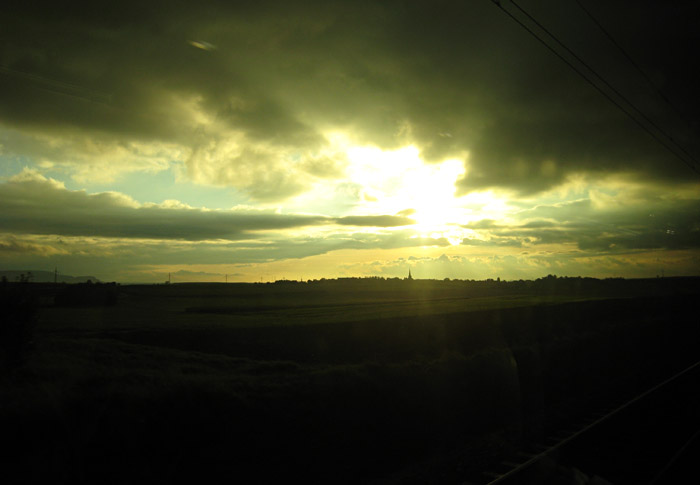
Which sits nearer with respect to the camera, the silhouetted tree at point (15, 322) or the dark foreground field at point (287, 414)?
the dark foreground field at point (287, 414)

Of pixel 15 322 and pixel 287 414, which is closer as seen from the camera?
pixel 287 414

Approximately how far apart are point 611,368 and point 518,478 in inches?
617

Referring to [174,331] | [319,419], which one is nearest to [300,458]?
[319,419]

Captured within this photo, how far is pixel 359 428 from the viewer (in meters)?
10.9

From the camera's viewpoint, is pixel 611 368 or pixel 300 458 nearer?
pixel 300 458

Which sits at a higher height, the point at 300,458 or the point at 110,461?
the point at 110,461

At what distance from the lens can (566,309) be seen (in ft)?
197

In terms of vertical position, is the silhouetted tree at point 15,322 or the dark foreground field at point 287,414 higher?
the silhouetted tree at point 15,322

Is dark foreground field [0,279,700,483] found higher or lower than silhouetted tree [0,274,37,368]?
lower

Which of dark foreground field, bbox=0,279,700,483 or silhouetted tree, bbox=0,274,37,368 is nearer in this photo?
dark foreground field, bbox=0,279,700,483

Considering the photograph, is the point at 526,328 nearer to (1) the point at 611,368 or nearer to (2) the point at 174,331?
(1) the point at 611,368

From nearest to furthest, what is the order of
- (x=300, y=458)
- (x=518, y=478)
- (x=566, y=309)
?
1. (x=518, y=478)
2. (x=300, y=458)
3. (x=566, y=309)

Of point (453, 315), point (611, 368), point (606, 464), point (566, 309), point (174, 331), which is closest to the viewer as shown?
point (606, 464)

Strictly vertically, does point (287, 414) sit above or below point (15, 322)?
below
